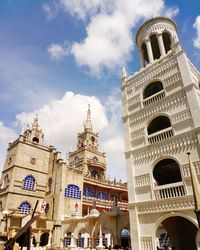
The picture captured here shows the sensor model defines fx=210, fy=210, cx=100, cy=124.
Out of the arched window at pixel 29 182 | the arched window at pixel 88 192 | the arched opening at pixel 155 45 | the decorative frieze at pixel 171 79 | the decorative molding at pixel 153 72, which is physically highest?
the arched opening at pixel 155 45

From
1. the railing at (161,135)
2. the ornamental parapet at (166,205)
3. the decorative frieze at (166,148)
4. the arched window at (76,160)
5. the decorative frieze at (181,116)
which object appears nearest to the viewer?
the ornamental parapet at (166,205)

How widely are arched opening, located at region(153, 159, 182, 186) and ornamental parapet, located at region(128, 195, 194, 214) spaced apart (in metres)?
2.72

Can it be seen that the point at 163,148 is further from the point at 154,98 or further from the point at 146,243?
the point at 146,243

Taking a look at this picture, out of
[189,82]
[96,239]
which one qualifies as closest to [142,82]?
[189,82]

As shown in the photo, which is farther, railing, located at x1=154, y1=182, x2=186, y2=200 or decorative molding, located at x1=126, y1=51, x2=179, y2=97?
decorative molding, located at x1=126, y1=51, x2=179, y2=97

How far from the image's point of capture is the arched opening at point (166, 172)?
16.8 meters

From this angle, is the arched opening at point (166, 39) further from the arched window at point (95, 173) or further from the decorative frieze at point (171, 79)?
the arched window at point (95, 173)

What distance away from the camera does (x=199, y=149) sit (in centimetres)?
1336

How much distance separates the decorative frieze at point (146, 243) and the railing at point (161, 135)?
22.4 ft

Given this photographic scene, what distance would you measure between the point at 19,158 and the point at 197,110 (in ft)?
83.6

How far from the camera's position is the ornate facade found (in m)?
21.5

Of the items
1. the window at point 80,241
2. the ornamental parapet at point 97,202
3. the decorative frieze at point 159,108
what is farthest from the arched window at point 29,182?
the decorative frieze at point 159,108

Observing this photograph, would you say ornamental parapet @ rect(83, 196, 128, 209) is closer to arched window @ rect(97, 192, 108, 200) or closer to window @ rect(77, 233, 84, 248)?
arched window @ rect(97, 192, 108, 200)

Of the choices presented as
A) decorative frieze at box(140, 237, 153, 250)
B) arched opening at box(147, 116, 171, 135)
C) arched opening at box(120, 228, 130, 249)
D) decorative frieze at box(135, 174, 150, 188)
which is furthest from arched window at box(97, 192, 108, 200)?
decorative frieze at box(140, 237, 153, 250)
